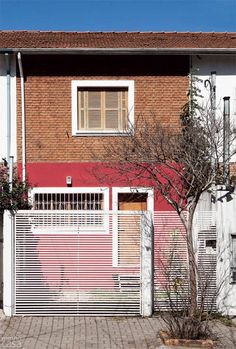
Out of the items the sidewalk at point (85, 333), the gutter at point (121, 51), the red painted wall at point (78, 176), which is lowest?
the sidewalk at point (85, 333)

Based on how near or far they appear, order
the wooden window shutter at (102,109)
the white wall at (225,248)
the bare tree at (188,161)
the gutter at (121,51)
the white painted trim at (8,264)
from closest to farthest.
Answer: the bare tree at (188,161), the white painted trim at (8,264), the white wall at (225,248), the gutter at (121,51), the wooden window shutter at (102,109)

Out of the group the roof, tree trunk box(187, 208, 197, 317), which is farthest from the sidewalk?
the roof

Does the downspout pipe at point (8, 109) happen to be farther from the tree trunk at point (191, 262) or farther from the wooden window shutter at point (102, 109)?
the tree trunk at point (191, 262)

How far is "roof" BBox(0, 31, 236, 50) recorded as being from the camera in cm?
1492

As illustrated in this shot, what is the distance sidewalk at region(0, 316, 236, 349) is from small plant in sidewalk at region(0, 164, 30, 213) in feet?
8.14

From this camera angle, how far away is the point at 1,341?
8.86 meters

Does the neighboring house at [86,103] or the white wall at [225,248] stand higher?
the neighboring house at [86,103]

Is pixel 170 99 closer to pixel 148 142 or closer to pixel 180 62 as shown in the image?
pixel 180 62

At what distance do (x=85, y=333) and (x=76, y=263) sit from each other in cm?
154

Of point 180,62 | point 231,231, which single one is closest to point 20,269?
point 231,231

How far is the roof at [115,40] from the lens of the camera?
48.9 feet

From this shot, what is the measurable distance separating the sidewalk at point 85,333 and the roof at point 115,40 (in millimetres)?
7114

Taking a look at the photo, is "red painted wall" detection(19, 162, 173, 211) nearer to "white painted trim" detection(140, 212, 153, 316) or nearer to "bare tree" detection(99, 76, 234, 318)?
"bare tree" detection(99, 76, 234, 318)

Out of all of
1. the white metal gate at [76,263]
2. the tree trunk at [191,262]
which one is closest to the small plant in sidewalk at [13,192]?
the white metal gate at [76,263]
